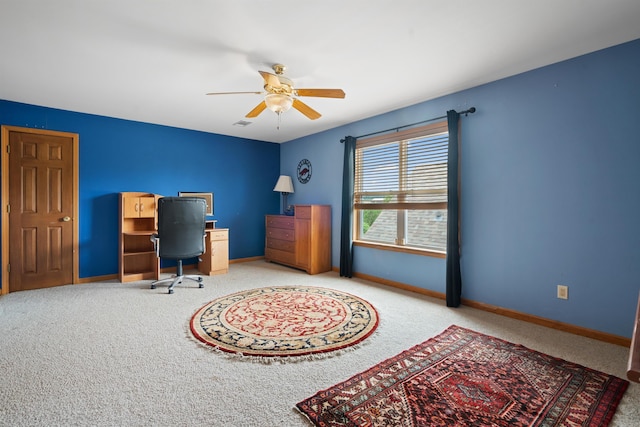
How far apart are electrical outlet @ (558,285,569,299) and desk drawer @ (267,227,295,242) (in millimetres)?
3679

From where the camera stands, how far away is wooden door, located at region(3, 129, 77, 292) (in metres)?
3.91

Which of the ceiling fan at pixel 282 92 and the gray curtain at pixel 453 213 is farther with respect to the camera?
the gray curtain at pixel 453 213

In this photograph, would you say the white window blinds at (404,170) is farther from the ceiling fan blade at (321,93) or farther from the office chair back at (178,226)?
the office chair back at (178,226)

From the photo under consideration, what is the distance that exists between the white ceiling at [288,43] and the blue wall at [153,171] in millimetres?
707

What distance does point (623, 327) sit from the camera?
8.16 feet

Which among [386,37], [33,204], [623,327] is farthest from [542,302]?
[33,204]

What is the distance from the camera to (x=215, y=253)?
16.0 ft

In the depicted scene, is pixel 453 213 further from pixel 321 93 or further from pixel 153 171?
pixel 153 171

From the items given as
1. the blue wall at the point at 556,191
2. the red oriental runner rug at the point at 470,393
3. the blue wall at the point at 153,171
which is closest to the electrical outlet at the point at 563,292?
the blue wall at the point at 556,191

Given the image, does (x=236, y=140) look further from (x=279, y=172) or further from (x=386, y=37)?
(x=386, y=37)

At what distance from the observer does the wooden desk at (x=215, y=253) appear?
4.85 m

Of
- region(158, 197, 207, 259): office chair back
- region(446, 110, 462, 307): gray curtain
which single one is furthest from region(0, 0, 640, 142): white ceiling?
region(158, 197, 207, 259): office chair back

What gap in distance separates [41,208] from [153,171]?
1.49m

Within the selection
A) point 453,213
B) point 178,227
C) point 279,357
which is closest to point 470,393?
point 279,357
